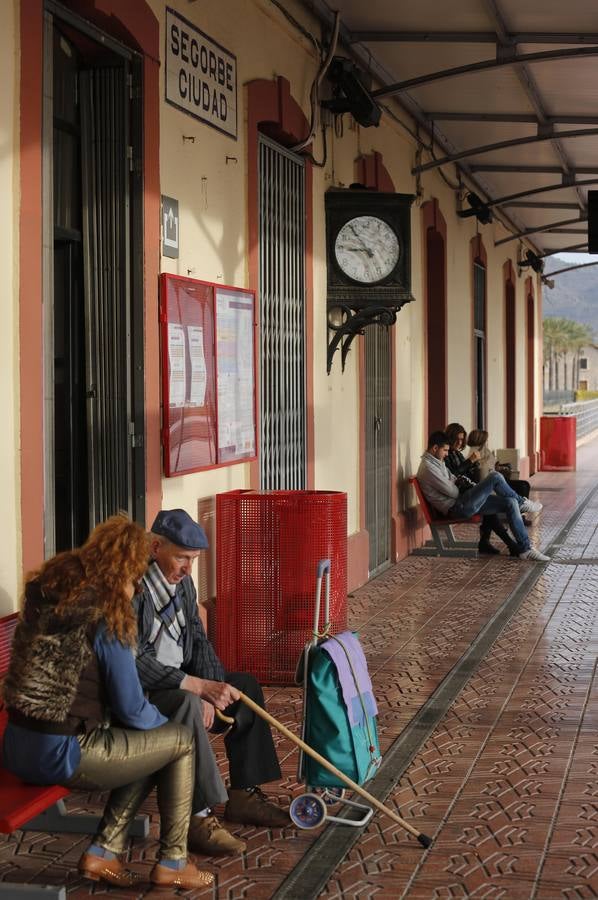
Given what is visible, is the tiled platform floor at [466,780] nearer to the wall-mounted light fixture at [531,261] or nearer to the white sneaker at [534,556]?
the white sneaker at [534,556]

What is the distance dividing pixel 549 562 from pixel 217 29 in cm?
662

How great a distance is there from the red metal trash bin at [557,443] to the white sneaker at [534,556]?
523 inches

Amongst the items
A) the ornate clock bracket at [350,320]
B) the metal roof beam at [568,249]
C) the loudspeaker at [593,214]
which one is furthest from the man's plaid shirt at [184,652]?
the metal roof beam at [568,249]

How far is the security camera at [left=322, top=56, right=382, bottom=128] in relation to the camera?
9555 mm

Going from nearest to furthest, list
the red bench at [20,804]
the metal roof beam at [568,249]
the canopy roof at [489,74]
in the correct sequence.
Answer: the red bench at [20,804]
the canopy roof at [489,74]
the metal roof beam at [568,249]

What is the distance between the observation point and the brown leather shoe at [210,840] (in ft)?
15.3

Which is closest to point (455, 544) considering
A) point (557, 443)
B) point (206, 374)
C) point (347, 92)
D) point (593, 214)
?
point (593, 214)

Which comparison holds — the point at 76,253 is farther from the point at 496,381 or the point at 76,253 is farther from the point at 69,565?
the point at 496,381

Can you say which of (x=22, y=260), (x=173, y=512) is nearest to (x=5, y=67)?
(x=22, y=260)

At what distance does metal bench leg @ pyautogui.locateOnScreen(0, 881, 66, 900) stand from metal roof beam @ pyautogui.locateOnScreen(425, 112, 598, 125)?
386 inches

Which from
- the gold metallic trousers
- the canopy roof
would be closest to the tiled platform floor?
the gold metallic trousers

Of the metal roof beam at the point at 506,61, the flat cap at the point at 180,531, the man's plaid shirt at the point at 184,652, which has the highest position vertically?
the metal roof beam at the point at 506,61

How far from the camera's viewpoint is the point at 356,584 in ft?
34.8

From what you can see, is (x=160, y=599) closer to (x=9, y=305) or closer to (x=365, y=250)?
(x=9, y=305)
